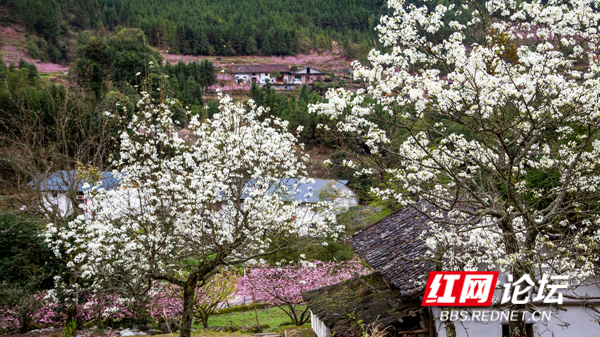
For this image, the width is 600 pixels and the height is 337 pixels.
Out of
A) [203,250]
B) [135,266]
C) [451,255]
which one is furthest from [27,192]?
[451,255]

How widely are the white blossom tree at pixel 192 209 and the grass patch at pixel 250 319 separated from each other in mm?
6812

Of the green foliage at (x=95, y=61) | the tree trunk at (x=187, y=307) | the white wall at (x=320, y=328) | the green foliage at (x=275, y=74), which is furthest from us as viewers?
the green foliage at (x=275, y=74)

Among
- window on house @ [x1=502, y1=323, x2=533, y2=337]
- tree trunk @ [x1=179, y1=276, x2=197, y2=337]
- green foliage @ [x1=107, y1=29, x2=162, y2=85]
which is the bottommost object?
tree trunk @ [x1=179, y1=276, x2=197, y2=337]

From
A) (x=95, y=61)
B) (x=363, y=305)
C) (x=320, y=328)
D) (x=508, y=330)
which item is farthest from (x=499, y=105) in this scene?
(x=95, y=61)

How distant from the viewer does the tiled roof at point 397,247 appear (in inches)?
269

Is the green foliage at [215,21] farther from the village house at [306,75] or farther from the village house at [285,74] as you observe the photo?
the village house at [306,75]

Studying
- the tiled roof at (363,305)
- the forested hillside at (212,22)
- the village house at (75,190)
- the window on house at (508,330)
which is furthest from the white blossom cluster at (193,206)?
the forested hillside at (212,22)

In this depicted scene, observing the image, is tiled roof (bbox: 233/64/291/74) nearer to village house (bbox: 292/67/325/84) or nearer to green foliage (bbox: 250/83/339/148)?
village house (bbox: 292/67/325/84)

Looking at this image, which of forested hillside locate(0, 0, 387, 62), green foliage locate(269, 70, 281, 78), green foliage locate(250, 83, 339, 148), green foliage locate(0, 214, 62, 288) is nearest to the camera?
green foliage locate(0, 214, 62, 288)

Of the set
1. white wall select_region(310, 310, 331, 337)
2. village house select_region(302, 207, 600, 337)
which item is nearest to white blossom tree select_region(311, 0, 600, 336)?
village house select_region(302, 207, 600, 337)

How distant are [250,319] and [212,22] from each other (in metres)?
94.6

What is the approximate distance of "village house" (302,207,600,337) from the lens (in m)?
6.84

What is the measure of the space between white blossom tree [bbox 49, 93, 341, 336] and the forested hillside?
67351 mm

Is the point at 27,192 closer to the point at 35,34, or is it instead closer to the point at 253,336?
the point at 253,336
